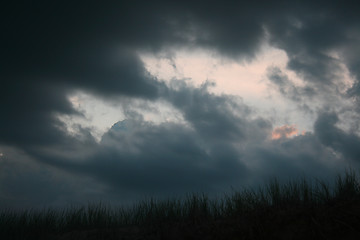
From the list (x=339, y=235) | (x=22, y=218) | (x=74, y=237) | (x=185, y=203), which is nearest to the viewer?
(x=339, y=235)

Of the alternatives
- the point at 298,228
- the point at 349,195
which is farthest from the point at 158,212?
the point at 349,195

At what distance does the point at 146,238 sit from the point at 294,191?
661cm

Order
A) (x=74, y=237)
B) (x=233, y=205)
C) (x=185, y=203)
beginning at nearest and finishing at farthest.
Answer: (x=233, y=205) → (x=74, y=237) → (x=185, y=203)

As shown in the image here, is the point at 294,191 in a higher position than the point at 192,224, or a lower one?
higher

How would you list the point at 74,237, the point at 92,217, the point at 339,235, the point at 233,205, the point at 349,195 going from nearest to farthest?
the point at 339,235, the point at 349,195, the point at 233,205, the point at 74,237, the point at 92,217

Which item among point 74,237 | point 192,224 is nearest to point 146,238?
point 192,224

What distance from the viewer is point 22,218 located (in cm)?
1845

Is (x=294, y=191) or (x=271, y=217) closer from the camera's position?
(x=271, y=217)

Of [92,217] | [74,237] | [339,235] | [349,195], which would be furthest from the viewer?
[92,217]

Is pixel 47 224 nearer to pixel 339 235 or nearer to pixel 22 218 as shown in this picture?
pixel 22 218

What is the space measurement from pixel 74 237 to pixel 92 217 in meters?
2.49

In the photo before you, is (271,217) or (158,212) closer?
(271,217)

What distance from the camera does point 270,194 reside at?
12.6m

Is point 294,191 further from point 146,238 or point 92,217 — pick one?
point 92,217
